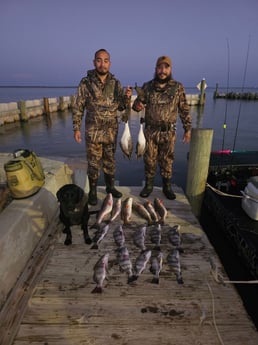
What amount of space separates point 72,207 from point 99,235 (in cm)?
78

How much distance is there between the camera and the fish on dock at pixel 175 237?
3.80m

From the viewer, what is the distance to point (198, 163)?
568 centimetres

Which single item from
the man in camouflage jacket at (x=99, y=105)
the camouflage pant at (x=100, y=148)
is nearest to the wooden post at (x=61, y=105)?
the man in camouflage jacket at (x=99, y=105)

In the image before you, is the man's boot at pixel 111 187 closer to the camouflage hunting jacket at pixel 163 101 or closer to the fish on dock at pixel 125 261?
the camouflage hunting jacket at pixel 163 101

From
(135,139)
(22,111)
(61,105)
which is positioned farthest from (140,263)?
(61,105)

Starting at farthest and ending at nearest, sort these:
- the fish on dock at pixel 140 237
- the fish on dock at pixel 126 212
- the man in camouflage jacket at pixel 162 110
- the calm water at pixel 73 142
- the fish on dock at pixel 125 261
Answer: the calm water at pixel 73 142 → the man in camouflage jacket at pixel 162 110 → the fish on dock at pixel 126 212 → the fish on dock at pixel 140 237 → the fish on dock at pixel 125 261

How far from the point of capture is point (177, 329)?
7.97 ft

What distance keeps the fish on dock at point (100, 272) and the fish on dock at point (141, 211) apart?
137 cm

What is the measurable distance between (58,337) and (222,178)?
6292mm

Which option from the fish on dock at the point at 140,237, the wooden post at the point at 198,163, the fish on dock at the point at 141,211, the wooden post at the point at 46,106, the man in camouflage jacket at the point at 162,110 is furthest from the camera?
the wooden post at the point at 46,106

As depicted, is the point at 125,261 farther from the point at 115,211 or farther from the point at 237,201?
the point at 237,201

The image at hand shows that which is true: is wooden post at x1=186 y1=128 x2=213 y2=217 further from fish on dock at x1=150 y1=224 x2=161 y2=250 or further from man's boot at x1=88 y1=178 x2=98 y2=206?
man's boot at x1=88 y1=178 x2=98 y2=206

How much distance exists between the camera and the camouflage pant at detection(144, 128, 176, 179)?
16.5 ft

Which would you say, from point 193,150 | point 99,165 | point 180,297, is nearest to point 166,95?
point 193,150
